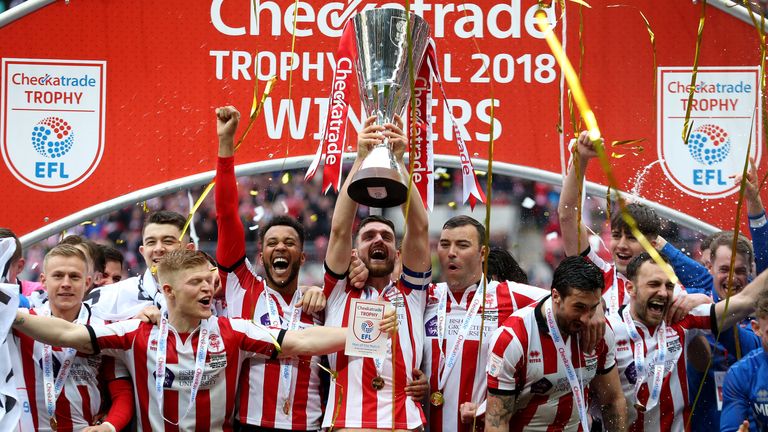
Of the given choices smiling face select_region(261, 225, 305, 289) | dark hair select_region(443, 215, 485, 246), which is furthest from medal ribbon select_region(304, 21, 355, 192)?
dark hair select_region(443, 215, 485, 246)

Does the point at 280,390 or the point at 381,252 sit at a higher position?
the point at 381,252

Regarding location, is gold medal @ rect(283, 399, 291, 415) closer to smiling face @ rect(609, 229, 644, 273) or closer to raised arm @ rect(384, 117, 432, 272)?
raised arm @ rect(384, 117, 432, 272)

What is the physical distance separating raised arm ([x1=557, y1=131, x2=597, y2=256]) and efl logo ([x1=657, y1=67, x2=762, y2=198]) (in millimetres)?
1036

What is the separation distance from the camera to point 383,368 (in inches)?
150

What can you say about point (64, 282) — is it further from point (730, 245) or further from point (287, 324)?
point (730, 245)

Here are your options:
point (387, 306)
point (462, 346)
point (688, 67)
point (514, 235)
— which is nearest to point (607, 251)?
point (514, 235)

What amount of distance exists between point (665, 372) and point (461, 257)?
1.01 metres

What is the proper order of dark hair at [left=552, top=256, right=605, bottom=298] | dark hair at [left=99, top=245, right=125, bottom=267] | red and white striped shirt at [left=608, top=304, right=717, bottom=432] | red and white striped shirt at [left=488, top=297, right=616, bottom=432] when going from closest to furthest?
dark hair at [left=552, top=256, right=605, bottom=298] → red and white striped shirt at [left=488, top=297, right=616, bottom=432] → red and white striped shirt at [left=608, top=304, right=717, bottom=432] → dark hair at [left=99, top=245, right=125, bottom=267]

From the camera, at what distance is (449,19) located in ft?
16.5

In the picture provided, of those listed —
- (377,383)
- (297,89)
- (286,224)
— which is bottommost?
(377,383)

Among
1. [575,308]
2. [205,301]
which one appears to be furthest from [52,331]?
[575,308]

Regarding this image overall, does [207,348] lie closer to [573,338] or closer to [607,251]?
[573,338]

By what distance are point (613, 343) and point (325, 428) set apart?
4.12 ft

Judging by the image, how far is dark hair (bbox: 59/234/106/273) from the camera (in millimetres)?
4130
